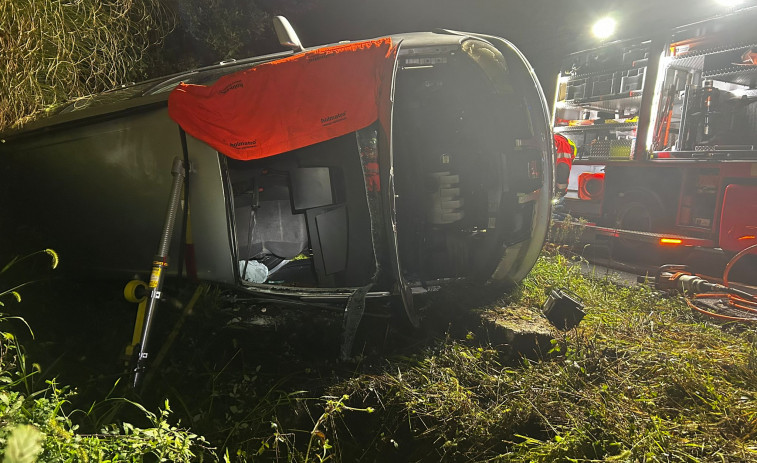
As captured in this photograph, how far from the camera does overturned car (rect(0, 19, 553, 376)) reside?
2.48 m

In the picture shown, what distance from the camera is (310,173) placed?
3051 mm

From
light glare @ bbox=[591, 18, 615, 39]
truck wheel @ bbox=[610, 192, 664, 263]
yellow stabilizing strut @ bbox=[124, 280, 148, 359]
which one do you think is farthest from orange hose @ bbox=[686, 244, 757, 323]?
yellow stabilizing strut @ bbox=[124, 280, 148, 359]

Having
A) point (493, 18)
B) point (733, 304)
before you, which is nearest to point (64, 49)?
point (733, 304)

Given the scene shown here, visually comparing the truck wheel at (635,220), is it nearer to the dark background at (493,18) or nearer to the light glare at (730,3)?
the light glare at (730,3)

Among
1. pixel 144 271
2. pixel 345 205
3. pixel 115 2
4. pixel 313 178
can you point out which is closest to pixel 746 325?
pixel 345 205

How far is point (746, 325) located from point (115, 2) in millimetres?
6025

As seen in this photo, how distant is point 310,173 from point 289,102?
64 centimetres

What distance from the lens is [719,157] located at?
16.3 ft

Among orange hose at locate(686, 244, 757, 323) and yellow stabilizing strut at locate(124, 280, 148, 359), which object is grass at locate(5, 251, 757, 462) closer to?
yellow stabilizing strut at locate(124, 280, 148, 359)

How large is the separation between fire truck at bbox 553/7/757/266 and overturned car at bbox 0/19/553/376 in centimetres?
308

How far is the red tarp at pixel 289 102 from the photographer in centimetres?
243

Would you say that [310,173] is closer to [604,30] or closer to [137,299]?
[137,299]

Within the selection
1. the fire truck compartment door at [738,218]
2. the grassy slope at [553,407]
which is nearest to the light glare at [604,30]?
the fire truck compartment door at [738,218]

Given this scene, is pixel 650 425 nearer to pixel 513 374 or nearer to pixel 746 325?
pixel 513 374
